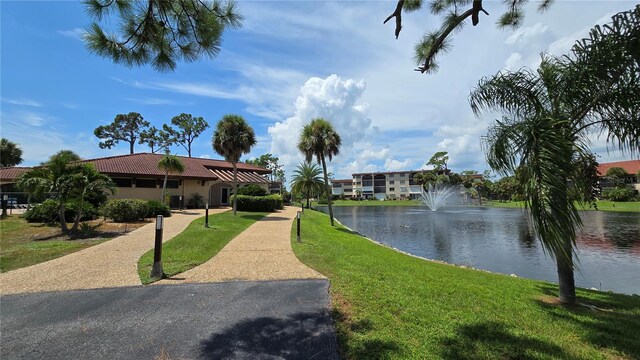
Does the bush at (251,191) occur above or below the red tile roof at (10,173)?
below

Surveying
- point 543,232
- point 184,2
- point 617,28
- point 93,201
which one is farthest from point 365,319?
point 93,201

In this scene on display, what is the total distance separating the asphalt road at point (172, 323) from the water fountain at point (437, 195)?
5450 centimetres

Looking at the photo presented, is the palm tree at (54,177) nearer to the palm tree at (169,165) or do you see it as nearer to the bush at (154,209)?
the bush at (154,209)

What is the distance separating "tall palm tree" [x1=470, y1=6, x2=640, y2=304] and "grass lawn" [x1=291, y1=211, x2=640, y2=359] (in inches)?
37.2

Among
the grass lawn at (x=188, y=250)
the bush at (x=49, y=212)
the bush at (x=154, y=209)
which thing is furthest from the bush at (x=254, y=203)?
the grass lawn at (x=188, y=250)

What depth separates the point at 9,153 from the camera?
42812mm

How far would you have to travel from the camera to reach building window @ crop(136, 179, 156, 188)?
26234 millimetres

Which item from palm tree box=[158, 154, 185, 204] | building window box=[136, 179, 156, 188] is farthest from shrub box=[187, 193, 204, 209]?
palm tree box=[158, 154, 185, 204]

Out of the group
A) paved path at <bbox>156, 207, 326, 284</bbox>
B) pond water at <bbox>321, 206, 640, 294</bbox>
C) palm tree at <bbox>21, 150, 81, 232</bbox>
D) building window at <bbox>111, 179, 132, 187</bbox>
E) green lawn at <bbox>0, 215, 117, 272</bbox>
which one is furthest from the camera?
building window at <bbox>111, 179, 132, 187</bbox>

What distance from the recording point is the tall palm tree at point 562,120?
4.55m

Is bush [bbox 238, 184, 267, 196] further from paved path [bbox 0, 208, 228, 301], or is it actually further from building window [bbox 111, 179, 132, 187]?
paved path [bbox 0, 208, 228, 301]

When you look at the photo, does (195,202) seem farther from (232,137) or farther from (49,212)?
(49,212)

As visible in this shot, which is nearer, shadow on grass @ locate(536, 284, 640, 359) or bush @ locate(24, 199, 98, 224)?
shadow on grass @ locate(536, 284, 640, 359)

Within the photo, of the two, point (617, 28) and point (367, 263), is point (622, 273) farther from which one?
point (617, 28)
